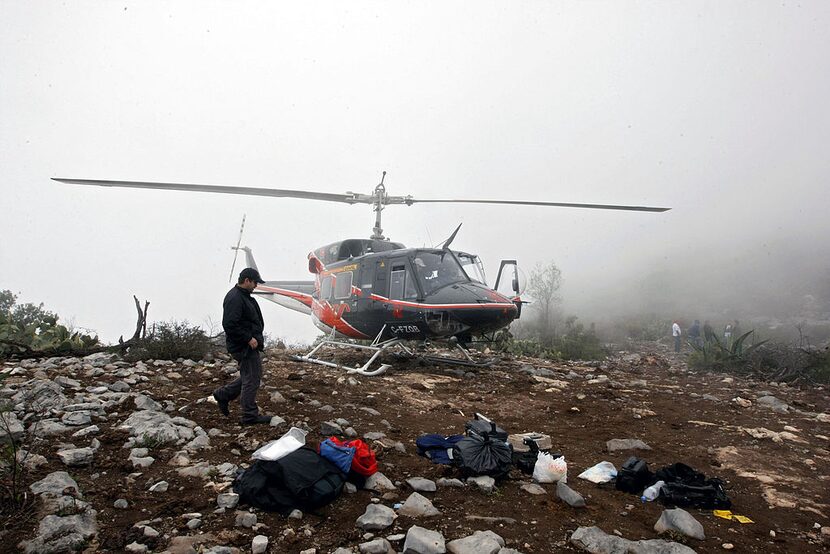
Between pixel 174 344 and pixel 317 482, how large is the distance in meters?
6.52

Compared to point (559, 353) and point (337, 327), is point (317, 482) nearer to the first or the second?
point (337, 327)

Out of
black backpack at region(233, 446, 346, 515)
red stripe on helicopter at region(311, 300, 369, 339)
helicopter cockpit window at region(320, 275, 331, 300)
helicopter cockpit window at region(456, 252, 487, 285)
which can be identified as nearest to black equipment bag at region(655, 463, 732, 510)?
black backpack at region(233, 446, 346, 515)

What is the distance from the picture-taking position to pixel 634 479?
3832 millimetres

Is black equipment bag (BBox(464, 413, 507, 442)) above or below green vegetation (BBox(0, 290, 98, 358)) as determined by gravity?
above

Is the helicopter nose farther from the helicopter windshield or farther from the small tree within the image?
the small tree

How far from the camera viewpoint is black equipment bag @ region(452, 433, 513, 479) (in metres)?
3.98

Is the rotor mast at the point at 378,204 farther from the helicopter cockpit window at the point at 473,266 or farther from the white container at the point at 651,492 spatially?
the white container at the point at 651,492

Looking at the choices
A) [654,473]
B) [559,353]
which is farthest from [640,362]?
[654,473]

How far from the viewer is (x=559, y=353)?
14430 mm

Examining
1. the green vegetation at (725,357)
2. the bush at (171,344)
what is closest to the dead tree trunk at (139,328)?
the bush at (171,344)

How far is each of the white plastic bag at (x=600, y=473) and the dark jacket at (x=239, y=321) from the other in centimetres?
360

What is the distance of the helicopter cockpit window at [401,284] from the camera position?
9.09 meters

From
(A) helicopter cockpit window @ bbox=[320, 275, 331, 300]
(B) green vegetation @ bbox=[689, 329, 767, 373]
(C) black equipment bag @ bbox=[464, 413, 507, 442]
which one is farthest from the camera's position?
(A) helicopter cockpit window @ bbox=[320, 275, 331, 300]

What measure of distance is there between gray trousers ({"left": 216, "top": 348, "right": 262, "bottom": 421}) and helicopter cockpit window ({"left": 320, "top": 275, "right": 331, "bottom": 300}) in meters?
5.77
